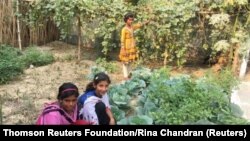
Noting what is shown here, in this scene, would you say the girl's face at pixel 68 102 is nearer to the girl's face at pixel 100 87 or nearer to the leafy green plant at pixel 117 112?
the girl's face at pixel 100 87

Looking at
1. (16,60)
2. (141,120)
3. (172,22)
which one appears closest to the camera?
(141,120)

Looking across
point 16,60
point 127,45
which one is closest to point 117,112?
point 127,45

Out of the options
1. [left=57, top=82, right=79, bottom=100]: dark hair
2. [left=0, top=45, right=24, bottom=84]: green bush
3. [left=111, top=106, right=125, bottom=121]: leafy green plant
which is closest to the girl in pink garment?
[left=57, top=82, right=79, bottom=100]: dark hair

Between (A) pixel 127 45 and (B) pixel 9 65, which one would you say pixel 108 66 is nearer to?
(A) pixel 127 45

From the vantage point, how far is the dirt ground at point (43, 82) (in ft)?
21.1

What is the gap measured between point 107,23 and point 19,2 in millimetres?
2494

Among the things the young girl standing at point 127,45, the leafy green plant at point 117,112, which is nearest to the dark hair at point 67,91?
the leafy green plant at point 117,112

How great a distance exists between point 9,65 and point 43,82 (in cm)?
75

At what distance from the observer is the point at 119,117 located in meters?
5.69

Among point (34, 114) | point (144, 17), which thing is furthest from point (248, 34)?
point (34, 114)

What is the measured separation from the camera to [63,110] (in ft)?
13.8

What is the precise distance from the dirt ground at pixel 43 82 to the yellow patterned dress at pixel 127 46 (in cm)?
50

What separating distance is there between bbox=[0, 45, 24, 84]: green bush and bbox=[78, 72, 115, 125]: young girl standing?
11.9ft

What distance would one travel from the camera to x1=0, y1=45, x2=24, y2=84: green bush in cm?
788
